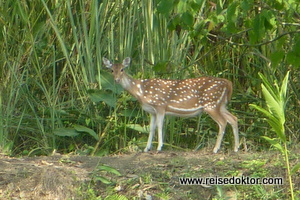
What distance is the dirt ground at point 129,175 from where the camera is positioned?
6.65m

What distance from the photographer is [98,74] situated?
9359 mm

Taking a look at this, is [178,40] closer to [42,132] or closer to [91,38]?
[91,38]

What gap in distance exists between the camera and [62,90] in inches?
394

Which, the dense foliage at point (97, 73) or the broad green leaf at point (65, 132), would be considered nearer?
the broad green leaf at point (65, 132)

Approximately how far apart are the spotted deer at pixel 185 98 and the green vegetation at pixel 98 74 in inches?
17.6

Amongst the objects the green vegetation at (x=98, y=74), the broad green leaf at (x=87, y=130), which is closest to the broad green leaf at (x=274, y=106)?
the green vegetation at (x=98, y=74)

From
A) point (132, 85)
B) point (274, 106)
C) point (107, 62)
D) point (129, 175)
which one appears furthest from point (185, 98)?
point (274, 106)

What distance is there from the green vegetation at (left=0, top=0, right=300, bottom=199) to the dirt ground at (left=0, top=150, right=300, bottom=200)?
4.12 ft

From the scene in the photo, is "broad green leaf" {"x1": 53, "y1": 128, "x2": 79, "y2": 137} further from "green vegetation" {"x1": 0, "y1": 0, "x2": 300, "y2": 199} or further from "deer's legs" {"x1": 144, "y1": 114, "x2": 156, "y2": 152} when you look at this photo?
"deer's legs" {"x1": 144, "y1": 114, "x2": 156, "y2": 152}

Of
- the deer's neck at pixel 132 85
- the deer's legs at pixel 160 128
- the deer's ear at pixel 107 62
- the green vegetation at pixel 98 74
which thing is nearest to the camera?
the deer's legs at pixel 160 128

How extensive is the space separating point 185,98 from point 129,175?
6.14 ft

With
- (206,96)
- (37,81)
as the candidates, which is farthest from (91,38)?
(206,96)

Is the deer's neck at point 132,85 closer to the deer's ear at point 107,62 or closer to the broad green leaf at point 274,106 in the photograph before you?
the deer's ear at point 107,62

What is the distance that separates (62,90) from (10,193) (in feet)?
11.7
